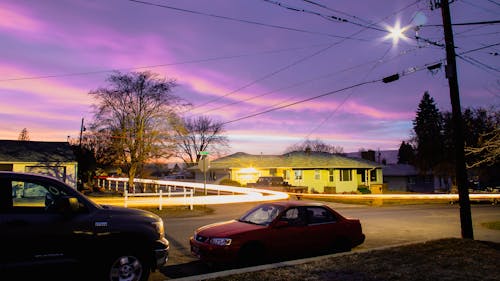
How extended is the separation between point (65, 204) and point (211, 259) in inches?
140

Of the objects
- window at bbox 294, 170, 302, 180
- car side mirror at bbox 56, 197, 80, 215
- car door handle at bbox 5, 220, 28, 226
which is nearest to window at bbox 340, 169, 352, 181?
window at bbox 294, 170, 302, 180

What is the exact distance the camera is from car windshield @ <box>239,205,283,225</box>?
374 inches

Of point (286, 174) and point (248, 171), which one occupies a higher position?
point (248, 171)

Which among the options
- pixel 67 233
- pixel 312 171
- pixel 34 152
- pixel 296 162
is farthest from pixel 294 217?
pixel 296 162

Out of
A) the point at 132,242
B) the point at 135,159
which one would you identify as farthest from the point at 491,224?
the point at 135,159

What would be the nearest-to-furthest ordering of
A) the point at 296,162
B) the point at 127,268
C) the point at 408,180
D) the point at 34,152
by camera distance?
1. the point at 127,268
2. the point at 34,152
3. the point at 296,162
4. the point at 408,180

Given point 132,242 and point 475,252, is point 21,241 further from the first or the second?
point 475,252

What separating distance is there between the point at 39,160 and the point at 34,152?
175 centimetres

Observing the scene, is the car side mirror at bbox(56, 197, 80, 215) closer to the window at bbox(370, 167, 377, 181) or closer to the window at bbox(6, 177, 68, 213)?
the window at bbox(6, 177, 68, 213)

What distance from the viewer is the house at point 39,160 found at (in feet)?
93.9

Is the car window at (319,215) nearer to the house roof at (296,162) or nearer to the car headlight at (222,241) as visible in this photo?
the car headlight at (222,241)

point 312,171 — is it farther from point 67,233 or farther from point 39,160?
point 67,233

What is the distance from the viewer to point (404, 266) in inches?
319

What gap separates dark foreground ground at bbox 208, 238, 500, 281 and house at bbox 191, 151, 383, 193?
33.4 meters
